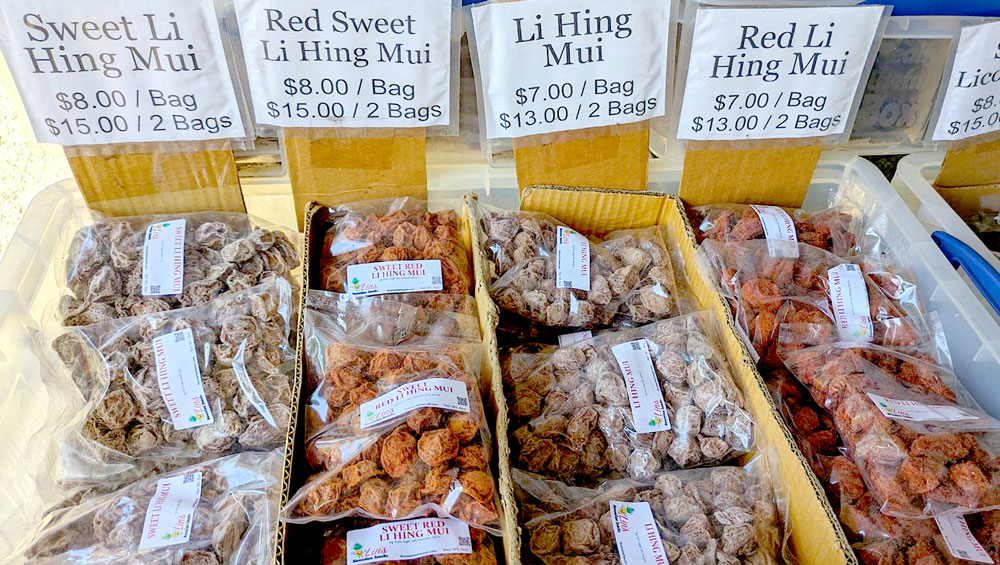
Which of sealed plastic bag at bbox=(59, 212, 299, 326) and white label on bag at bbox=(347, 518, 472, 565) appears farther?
sealed plastic bag at bbox=(59, 212, 299, 326)

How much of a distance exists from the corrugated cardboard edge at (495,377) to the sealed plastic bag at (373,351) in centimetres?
3

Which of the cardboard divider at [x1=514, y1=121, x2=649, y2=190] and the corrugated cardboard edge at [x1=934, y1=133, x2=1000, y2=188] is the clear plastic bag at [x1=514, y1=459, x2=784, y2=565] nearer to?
the cardboard divider at [x1=514, y1=121, x2=649, y2=190]

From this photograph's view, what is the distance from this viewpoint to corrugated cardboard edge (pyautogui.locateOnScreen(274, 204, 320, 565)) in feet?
2.92

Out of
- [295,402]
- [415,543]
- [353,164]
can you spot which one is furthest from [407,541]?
[353,164]

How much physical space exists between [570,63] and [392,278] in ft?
1.76

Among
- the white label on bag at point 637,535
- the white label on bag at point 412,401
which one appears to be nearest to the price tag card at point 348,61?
the white label on bag at point 412,401

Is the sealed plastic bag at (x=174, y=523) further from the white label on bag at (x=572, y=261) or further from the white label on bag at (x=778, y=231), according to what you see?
the white label on bag at (x=778, y=231)

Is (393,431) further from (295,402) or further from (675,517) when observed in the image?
(675,517)

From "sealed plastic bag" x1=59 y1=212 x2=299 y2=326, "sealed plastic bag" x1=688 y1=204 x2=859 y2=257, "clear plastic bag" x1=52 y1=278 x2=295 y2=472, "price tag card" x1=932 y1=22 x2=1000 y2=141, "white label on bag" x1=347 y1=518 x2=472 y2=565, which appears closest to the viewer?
"white label on bag" x1=347 y1=518 x2=472 y2=565

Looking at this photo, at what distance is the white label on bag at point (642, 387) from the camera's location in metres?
1.12

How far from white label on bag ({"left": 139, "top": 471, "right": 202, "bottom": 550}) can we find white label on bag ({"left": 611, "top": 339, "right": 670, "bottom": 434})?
2.35 feet

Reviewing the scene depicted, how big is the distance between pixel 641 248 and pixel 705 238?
0.48ft

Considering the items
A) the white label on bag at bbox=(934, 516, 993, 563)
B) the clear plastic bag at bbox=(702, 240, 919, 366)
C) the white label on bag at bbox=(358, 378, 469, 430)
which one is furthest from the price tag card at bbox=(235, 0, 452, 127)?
the white label on bag at bbox=(934, 516, 993, 563)

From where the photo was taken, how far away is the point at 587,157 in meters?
1.42
